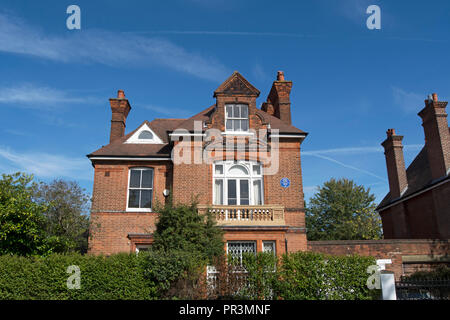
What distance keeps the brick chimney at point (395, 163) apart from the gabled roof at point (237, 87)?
12.1 m

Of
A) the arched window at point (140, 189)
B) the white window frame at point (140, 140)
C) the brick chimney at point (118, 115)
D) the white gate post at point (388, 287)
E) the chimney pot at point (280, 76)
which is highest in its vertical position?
the chimney pot at point (280, 76)

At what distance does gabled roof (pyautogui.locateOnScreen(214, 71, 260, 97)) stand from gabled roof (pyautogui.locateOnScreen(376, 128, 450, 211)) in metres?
11.9

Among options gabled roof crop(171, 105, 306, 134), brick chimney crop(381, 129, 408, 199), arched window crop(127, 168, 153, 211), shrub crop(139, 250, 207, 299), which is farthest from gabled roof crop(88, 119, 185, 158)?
brick chimney crop(381, 129, 408, 199)

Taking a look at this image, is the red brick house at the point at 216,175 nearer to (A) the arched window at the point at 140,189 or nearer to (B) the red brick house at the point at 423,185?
(A) the arched window at the point at 140,189

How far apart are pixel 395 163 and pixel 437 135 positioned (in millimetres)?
4253

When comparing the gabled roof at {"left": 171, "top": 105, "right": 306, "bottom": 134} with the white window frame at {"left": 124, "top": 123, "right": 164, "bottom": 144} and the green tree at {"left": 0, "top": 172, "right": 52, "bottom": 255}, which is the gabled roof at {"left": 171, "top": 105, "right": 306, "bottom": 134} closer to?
the white window frame at {"left": 124, "top": 123, "right": 164, "bottom": 144}

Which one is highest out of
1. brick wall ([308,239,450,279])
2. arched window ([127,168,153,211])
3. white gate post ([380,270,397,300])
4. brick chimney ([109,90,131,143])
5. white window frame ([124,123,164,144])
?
brick chimney ([109,90,131,143])

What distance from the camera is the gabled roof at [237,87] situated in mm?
18703

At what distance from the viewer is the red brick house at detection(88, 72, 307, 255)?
1680 centimetres

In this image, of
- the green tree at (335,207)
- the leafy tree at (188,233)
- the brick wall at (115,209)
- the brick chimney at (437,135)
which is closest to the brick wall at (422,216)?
the brick chimney at (437,135)

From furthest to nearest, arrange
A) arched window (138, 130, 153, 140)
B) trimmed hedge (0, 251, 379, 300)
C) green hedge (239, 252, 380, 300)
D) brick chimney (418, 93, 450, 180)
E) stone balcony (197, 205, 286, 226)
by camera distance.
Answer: arched window (138, 130, 153, 140), brick chimney (418, 93, 450, 180), stone balcony (197, 205, 286, 226), green hedge (239, 252, 380, 300), trimmed hedge (0, 251, 379, 300)

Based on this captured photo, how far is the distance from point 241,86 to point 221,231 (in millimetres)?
8349

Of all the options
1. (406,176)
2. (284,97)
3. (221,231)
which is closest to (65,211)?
(221,231)
